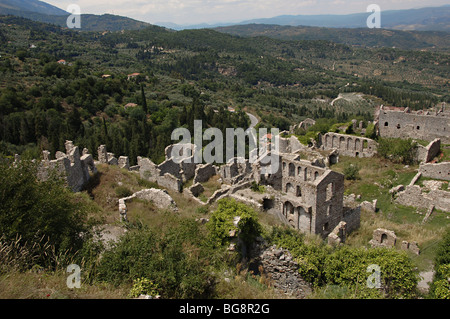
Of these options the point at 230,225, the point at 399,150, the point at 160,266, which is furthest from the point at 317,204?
the point at 399,150

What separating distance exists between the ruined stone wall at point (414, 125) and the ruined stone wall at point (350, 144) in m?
3.96

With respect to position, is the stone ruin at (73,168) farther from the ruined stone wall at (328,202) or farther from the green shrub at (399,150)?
the green shrub at (399,150)

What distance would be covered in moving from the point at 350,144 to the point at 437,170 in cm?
1082

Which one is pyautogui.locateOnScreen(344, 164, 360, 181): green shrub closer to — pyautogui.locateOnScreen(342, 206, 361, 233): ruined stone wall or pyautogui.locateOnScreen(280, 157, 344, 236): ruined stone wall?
pyautogui.locateOnScreen(342, 206, 361, 233): ruined stone wall

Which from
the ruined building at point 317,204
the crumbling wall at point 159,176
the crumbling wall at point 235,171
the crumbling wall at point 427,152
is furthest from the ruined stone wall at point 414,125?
the crumbling wall at point 159,176

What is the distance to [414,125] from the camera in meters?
38.1

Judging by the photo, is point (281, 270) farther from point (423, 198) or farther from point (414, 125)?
point (414, 125)

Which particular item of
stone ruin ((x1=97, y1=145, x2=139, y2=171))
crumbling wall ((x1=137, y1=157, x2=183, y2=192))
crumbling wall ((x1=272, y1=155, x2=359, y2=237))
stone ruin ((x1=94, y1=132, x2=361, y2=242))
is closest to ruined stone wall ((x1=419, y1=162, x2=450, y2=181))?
stone ruin ((x1=94, y1=132, x2=361, y2=242))

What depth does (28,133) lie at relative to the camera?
4978 cm

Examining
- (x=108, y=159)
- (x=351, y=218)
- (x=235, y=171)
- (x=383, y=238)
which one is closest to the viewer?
(x=383, y=238)

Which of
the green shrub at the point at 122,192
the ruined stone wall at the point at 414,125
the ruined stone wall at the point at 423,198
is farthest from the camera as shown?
the ruined stone wall at the point at 414,125

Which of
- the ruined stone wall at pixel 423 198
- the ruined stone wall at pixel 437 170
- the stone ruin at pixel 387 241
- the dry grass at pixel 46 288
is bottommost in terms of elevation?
the stone ruin at pixel 387 241

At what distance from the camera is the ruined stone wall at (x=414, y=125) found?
36.0 m

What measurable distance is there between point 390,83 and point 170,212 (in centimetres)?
19984
